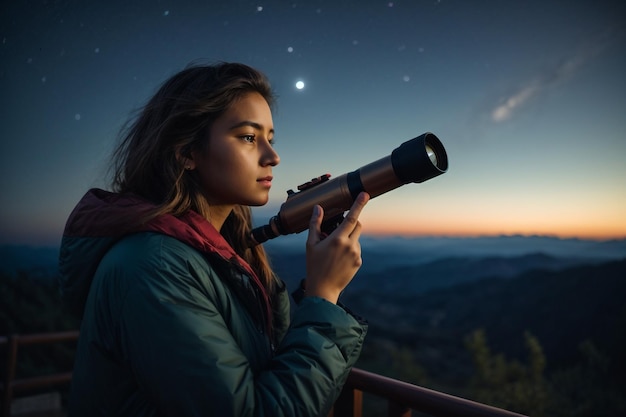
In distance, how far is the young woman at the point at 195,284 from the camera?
776 mm

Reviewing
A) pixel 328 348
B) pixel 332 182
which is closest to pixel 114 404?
pixel 328 348

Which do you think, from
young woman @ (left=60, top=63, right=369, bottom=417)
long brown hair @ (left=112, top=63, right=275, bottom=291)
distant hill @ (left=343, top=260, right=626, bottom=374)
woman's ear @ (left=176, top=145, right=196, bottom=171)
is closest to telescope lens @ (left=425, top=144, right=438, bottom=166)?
young woman @ (left=60, top=63, right=369, bottom=417)

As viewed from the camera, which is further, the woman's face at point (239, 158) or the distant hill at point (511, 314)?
the distant hill at point (511, 314)

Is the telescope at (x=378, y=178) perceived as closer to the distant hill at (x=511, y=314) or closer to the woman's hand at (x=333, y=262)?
the woman's hand at (x=333, y=262)

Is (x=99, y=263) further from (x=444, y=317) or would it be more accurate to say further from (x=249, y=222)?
(x=444, y=317)

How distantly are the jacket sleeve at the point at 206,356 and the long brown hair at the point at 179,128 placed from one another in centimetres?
33

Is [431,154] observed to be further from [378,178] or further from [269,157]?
[269,157]

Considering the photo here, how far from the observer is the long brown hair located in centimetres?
118

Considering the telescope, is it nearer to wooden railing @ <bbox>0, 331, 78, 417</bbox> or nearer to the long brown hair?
the long brown hair

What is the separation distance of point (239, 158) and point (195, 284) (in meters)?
0.42

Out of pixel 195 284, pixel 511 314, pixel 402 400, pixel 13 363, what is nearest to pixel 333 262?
pixel 195 284

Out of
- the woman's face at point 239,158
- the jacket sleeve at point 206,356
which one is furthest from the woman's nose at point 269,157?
the jacket sleeve at point 206,356

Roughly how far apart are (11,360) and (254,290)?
2928mm

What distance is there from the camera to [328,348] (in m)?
0.88
